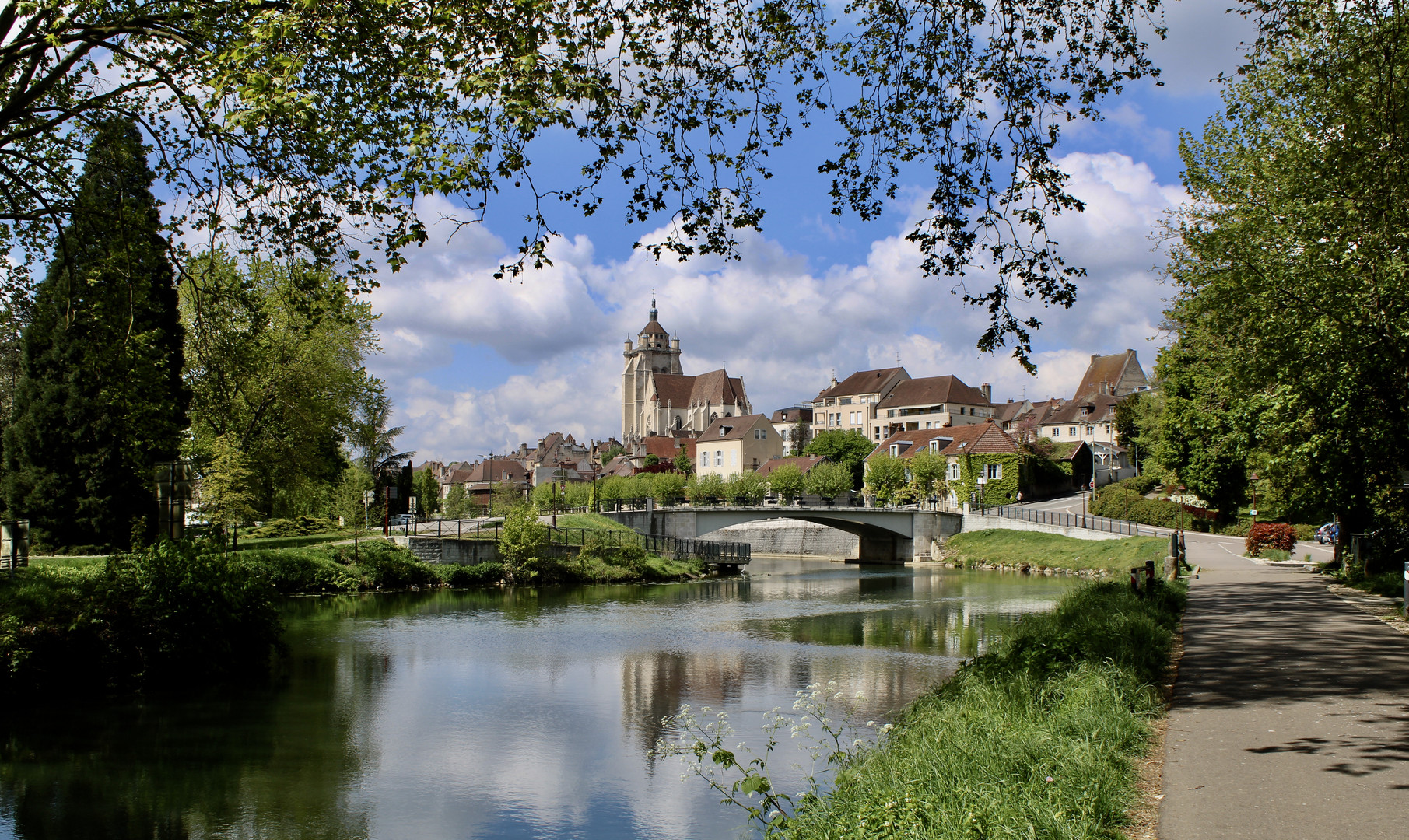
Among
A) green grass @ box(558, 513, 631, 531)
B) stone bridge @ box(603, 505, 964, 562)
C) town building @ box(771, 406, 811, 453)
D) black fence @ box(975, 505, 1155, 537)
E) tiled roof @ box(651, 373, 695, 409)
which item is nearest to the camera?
black fence @ box(975, 505, 1155, 537)

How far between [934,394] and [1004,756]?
324 feet

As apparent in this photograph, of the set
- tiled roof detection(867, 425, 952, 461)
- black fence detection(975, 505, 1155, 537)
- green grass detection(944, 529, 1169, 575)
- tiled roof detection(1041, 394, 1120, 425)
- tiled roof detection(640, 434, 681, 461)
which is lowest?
green grass detection(944, 529, 1169, 575)

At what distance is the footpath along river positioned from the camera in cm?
1027

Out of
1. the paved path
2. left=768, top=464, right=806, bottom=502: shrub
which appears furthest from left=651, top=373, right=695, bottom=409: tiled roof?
the paved path

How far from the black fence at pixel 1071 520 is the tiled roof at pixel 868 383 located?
49833 millimetres

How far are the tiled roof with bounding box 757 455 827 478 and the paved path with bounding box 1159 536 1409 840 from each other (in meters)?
72.1

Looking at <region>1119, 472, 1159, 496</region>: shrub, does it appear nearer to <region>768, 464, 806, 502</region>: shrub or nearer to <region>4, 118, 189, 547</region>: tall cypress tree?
<region>768, 464, 806, 502</region>: shrub

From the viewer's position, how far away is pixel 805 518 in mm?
57312

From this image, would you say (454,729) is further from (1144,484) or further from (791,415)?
(791,415)

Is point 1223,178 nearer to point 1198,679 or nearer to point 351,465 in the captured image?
point 1198,679

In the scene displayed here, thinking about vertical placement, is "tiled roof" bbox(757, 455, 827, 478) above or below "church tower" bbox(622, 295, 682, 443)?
below

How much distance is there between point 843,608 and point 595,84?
25.8 metres

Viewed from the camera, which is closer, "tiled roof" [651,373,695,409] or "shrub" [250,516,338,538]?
"shrub" [250,516,338,538]

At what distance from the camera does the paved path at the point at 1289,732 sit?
6027 mm
